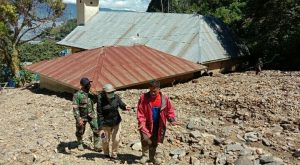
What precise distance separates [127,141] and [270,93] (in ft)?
21.5

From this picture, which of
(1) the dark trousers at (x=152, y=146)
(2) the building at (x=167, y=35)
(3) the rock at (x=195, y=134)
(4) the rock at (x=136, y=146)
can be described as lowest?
(4) the rock at (x=136, y=146)

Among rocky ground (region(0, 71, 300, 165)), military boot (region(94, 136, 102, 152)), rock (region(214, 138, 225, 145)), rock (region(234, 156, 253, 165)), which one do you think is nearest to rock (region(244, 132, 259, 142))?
rocky ground (region(0, 71, 300, 165))

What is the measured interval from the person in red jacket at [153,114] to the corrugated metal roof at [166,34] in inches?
569

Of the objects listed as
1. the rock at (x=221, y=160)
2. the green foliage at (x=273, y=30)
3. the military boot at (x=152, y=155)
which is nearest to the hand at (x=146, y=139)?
the military boot at (x=152, y=155)

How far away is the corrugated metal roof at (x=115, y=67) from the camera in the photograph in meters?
15.0

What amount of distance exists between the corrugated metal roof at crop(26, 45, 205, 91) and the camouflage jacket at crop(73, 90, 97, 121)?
575cm

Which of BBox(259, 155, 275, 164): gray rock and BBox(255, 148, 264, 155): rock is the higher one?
BBox(259, 155, 275, 164): gray rock

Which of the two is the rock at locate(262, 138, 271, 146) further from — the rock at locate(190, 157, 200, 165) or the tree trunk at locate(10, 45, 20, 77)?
the tree trunk at locate(10, 45, 20, 77)

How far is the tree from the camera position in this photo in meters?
26.5

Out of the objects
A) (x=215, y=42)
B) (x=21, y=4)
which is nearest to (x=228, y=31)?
(x=215, y=42)

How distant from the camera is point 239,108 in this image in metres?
12.8

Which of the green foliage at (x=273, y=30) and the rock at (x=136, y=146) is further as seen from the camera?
the green foliage at (x=273, y=30)

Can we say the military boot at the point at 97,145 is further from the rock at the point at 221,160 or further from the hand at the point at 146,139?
the rock at the point at 221,160

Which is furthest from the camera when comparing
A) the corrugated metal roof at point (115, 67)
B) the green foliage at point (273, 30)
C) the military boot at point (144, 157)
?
the green foliage at point (273, 30)
